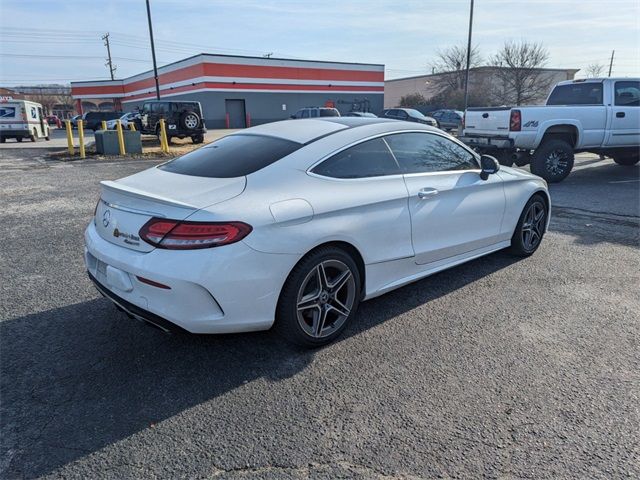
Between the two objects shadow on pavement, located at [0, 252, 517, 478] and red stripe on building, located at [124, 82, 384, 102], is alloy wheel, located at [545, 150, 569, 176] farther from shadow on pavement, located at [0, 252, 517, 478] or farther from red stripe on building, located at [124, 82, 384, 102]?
red stripe on building, located at [124, 82, 384, 102]

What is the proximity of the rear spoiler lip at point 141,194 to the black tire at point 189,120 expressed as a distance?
18661mm

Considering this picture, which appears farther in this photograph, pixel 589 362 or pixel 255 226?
pixel 589 362

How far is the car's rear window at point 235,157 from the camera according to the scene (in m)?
3.29

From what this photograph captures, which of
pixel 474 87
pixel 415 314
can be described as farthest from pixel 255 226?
pixel 474 87

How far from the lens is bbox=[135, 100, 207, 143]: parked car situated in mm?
20812

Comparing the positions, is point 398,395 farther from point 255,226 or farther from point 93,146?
point 93,146

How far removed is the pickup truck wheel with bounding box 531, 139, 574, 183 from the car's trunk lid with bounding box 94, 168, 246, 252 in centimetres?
868

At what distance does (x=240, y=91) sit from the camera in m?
42.5

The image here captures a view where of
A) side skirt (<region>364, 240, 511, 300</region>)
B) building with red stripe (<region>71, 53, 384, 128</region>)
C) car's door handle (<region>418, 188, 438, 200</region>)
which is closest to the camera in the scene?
side skirt (<region>364, 240, 511, 300</region>)

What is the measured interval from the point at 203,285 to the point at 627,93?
11.4 meters

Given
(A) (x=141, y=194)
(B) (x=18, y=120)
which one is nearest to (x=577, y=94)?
(A) (x=141, y=194)

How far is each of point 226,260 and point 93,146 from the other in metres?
18.0

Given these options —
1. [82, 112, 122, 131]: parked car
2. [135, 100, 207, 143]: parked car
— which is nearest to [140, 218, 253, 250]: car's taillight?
[135, 100, 207, 143]: parked car

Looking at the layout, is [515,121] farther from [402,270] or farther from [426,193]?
[402,270]
